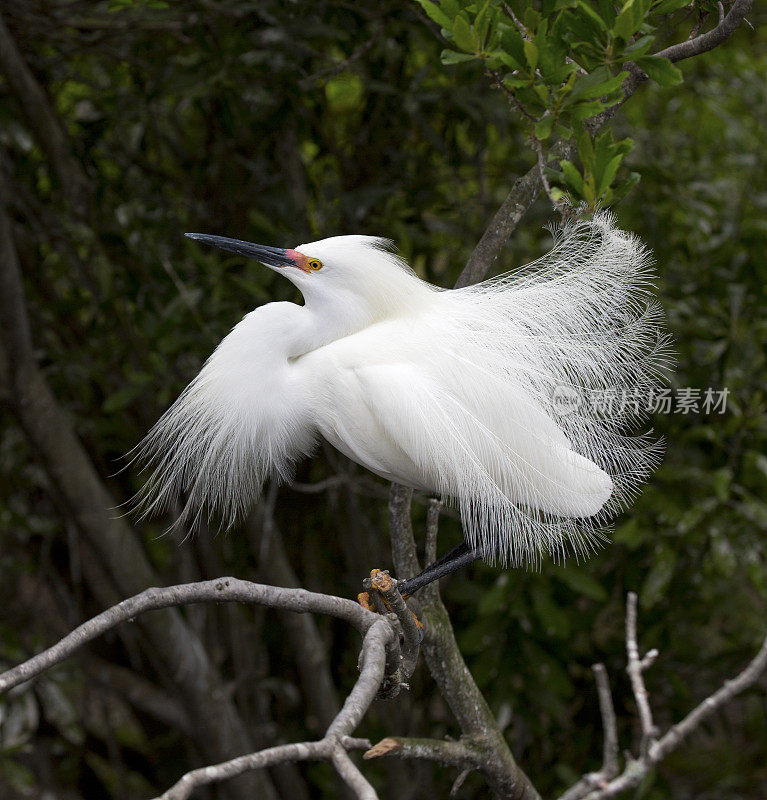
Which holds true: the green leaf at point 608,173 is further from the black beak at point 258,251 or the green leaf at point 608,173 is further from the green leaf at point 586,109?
the black beak at point 258,251

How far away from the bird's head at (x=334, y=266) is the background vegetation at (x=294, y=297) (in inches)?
24.8

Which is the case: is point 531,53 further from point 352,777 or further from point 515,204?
point 352,777

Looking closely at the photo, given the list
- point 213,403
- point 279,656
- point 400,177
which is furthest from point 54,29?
point 279,656

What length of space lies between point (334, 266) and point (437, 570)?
0.61m

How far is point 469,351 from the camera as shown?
1.60 meters

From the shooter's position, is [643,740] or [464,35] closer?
[643,740]

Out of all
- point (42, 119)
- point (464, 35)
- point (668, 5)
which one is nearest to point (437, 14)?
point (464, 35)

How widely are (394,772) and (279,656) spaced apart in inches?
29.7

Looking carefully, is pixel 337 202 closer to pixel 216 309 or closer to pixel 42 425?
pixel 216 309

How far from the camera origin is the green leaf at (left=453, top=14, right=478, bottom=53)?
4.35 feet

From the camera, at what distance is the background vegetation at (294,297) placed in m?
2.44

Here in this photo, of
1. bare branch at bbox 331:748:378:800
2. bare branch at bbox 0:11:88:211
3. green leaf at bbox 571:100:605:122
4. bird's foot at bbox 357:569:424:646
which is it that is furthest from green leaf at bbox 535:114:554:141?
bare branch at bbox 0:11:88:211

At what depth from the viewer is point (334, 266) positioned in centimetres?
165

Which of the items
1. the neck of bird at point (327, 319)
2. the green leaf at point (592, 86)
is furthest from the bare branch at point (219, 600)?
the green leaf at point (592, 86)
